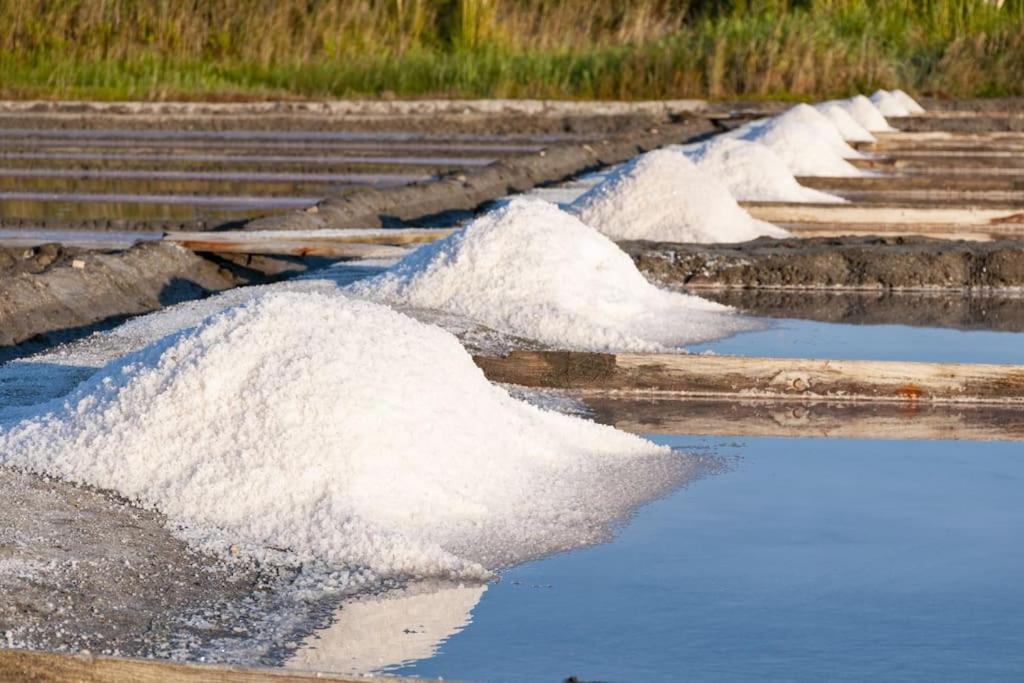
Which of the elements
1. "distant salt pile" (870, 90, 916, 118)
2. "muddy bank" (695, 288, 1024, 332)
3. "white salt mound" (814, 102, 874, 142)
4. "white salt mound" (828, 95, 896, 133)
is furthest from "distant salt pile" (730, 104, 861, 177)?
"distant salt pile" (870, 90, 916, 118)

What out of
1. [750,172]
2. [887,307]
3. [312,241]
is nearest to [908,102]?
[750,172]

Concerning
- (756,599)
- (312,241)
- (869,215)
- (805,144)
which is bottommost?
(312,241)

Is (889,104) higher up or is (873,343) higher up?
(889,104)

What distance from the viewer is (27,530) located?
10.2 ft

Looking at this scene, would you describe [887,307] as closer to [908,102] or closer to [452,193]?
[452,193]

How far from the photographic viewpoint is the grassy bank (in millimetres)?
17844

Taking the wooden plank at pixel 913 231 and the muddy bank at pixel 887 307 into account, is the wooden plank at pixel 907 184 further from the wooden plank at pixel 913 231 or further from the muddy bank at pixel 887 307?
the muddy bank at pixel 887 307

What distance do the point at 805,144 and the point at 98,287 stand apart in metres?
5.96

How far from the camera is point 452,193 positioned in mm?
10102

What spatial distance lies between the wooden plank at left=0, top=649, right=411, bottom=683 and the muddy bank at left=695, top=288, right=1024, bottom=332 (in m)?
4.51

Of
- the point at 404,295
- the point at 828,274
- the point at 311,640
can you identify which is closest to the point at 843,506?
the point at 311,640

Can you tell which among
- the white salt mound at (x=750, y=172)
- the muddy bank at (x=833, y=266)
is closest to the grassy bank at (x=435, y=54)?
the white salt mound at (x=750, y=172)

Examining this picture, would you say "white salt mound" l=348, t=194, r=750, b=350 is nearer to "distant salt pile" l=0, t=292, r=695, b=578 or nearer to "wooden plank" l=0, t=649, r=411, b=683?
"distant salt pile" l=0, t=292, r=695, b=578

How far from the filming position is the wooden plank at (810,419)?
→ 15.3 feet
